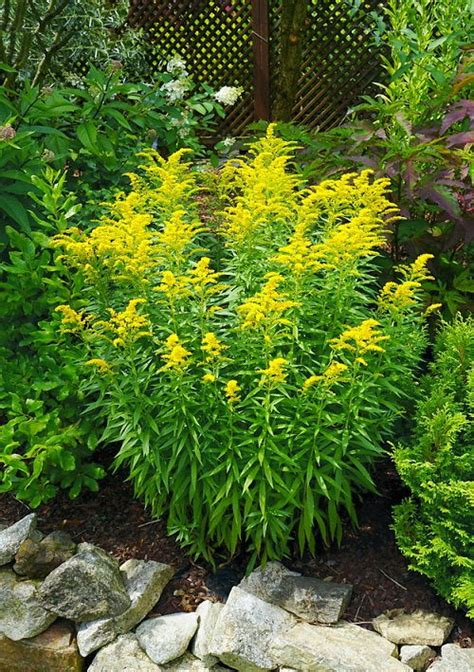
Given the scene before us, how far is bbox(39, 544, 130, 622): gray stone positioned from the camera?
2457 millimetres

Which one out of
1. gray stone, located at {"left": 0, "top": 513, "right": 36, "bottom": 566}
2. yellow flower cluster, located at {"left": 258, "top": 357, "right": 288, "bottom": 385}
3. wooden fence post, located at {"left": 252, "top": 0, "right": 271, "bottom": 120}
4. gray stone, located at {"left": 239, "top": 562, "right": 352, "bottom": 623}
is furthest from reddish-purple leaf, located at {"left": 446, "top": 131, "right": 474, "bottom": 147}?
wooden fence post, located at {"left": 252, "top": 0, "right": 271, "bottom": 120}

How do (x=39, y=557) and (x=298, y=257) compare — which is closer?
(x=298, y=257)

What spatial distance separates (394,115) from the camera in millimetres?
3047

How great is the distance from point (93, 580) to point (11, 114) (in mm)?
2177

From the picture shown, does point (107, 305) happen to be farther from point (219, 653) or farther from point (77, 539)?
point (219, 653)

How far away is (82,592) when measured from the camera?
245cm

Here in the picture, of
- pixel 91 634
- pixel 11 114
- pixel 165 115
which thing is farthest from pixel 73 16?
pixel 91 634

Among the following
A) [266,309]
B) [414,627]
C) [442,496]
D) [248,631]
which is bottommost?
[248,631]

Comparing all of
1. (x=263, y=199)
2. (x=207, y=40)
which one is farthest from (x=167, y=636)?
(x=207, y=40)

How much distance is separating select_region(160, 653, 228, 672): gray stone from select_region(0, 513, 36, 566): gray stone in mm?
721

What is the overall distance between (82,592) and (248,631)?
1.98ft

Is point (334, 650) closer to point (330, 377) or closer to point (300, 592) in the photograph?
point (300, 592)

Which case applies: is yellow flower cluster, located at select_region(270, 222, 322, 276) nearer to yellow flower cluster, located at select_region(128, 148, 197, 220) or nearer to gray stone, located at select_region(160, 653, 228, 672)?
yellow flower cluster, located at select_region(128, 148, 197, 220)

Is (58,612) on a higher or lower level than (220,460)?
lower
